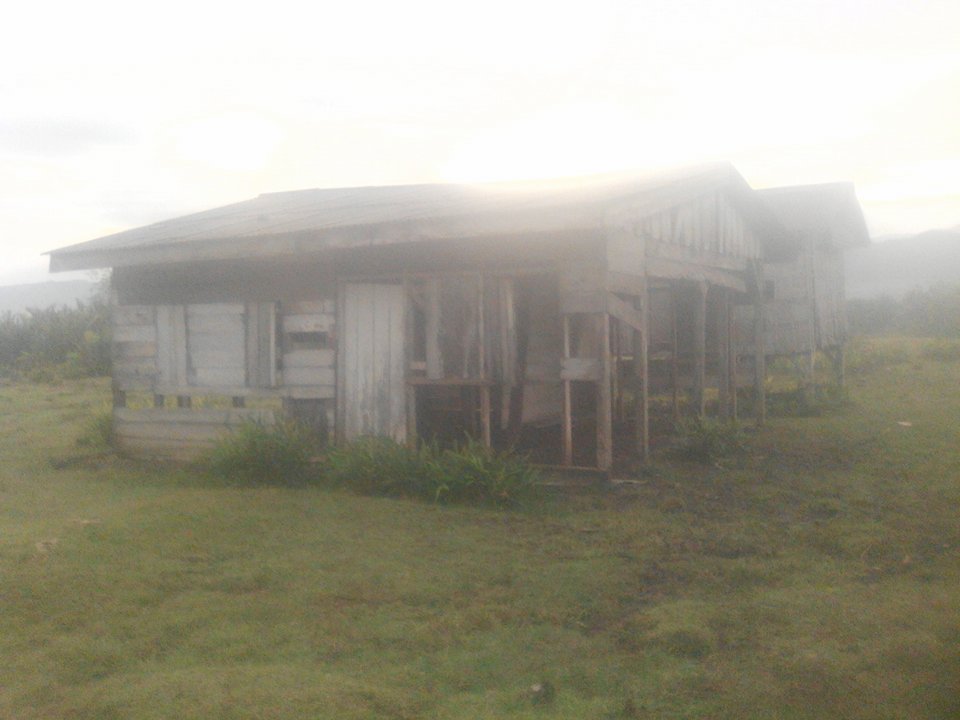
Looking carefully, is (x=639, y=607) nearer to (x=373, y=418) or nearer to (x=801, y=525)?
(x=801, y=525)

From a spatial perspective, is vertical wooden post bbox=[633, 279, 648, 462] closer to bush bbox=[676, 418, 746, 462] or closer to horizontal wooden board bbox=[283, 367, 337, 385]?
bush bbox=[676, 418, 746, 462]

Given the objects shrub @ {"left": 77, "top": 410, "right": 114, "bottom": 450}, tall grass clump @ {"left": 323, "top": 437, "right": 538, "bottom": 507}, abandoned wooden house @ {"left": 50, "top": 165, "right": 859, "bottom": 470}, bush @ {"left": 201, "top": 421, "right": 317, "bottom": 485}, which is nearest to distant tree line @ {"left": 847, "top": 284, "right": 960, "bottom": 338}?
abandoned wooden house @ {"left": 50, "top": 165, "right": 859, "bottom": 470}

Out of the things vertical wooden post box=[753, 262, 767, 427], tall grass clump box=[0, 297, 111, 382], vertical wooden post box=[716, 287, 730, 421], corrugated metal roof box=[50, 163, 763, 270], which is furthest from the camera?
tall grass clump box=[0, 297, 111, 382]

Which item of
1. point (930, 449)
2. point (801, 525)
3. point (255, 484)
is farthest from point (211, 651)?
point (930, 449)

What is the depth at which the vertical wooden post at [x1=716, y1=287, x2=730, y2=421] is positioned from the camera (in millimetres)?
13930

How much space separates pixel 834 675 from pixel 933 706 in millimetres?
488

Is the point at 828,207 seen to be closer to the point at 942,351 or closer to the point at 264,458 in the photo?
the point at 942,351

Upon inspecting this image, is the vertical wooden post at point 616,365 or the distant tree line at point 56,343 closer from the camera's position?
the vertical wooden post at point 616,365

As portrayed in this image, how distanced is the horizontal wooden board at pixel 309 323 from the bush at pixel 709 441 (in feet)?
14.5

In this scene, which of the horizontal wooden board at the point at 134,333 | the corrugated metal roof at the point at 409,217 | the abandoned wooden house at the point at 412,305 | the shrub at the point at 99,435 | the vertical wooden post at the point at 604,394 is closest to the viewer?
the corrugated metal roof at the point at 409,217

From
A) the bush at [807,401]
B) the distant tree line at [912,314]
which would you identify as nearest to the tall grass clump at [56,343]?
the bush at [807,401]

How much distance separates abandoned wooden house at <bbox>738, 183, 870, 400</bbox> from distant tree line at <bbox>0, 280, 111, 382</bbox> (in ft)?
55.2

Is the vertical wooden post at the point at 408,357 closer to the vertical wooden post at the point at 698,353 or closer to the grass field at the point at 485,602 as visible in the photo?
the grass field at the point at 485,602

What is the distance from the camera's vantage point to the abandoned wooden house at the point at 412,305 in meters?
9.16
